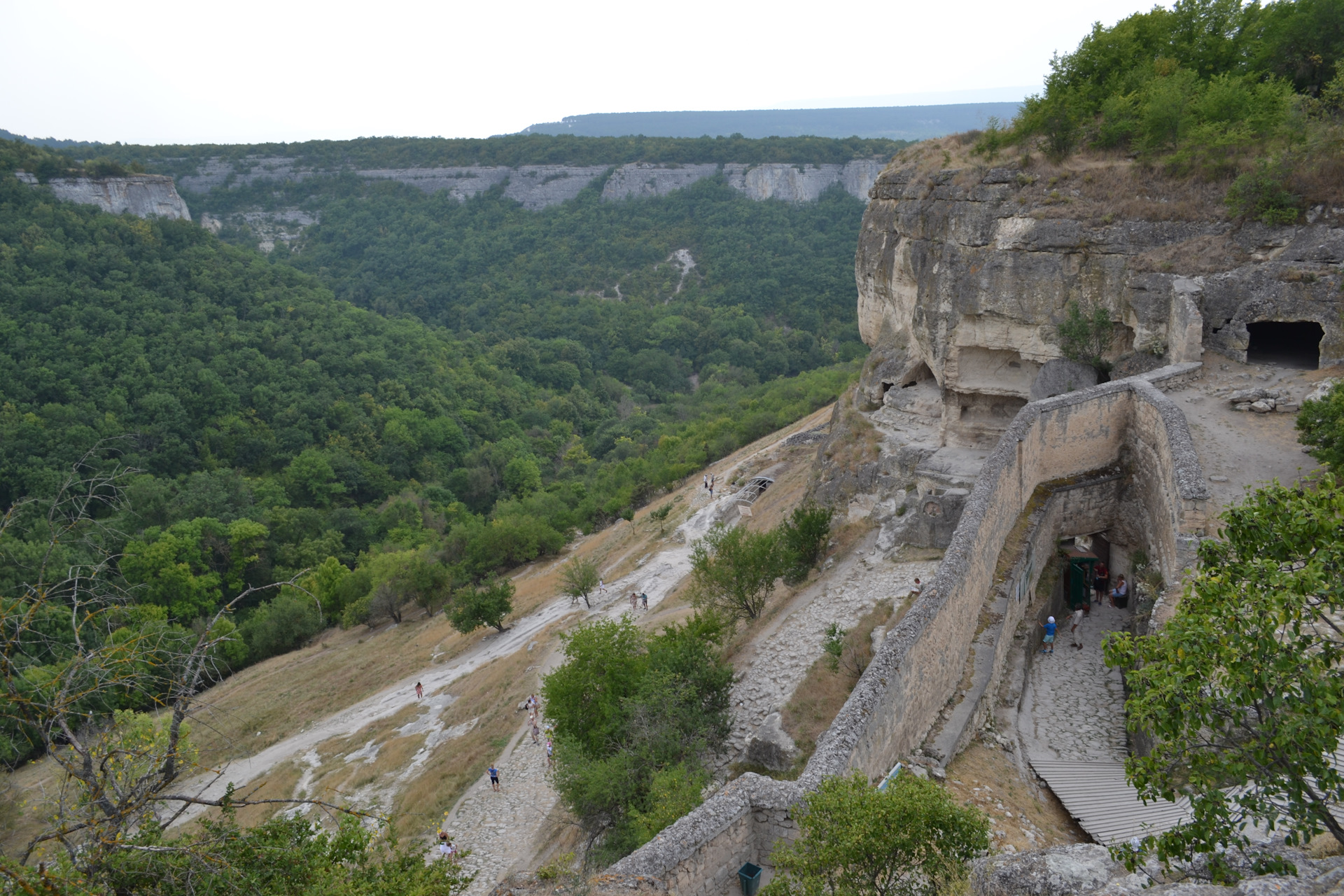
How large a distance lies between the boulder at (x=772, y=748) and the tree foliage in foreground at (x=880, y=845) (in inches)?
209

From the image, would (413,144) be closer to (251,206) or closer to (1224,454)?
(251,206)

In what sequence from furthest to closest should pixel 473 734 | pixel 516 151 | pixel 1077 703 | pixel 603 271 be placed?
pixel 516 151 → pixel 603 271 → pixel 473 734 → pixel 1077 703

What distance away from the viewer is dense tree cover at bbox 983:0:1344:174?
1803 cm

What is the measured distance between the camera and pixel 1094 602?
47.1ft

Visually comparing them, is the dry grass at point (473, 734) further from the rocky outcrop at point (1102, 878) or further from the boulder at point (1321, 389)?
the boulder at point (1321, 389)

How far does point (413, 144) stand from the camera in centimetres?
10875

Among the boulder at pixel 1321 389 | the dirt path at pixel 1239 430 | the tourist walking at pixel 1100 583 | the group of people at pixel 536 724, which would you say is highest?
the boulder at pixel 1321 389

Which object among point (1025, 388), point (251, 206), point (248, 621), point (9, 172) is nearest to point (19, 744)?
point (248, 621)

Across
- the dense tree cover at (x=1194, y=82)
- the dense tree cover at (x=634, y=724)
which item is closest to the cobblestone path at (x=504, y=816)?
the dense tree cover at (x=634, y=724)

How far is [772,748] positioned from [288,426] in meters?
46.7

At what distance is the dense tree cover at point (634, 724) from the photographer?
38.3 feet

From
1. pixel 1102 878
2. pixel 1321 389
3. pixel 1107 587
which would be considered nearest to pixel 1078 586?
pixel 1107 587

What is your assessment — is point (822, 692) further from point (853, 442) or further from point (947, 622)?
point (853, 442)

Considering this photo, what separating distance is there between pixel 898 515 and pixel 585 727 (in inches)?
349
